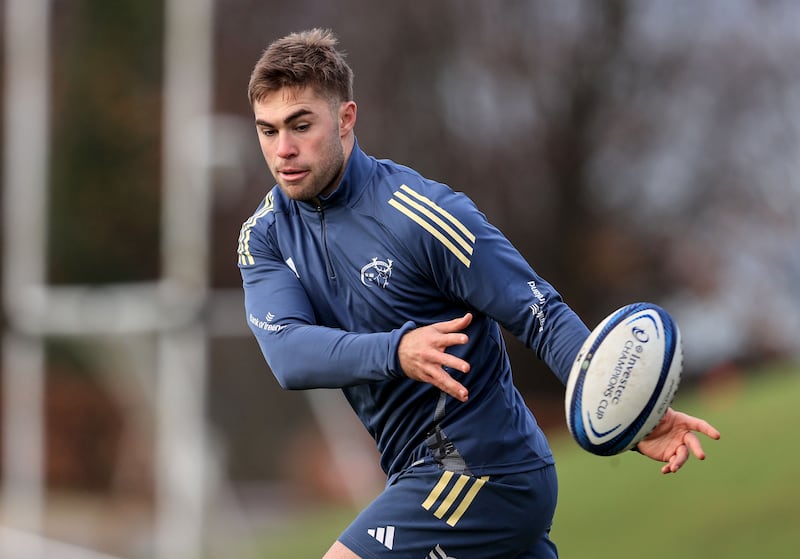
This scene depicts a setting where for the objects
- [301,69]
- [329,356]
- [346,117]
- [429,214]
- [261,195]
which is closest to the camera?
[329,356]

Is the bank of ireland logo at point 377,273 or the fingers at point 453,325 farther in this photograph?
the bank of ireland logo at point 377,273

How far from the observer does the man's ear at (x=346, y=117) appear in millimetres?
4598

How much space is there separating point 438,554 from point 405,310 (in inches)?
31.8

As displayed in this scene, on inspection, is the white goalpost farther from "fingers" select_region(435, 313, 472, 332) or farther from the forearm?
"fingers" select_region(435, 313, 472, 332)

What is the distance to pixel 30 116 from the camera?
14.3 metres

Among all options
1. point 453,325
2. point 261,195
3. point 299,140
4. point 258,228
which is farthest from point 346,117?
point 261,195

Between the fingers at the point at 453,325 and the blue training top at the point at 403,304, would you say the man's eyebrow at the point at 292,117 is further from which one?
the fingers at the point at 453,325

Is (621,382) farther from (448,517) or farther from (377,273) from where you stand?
(377,273)

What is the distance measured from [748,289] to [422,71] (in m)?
5.09

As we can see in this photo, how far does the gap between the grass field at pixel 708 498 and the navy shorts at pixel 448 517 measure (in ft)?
14.2

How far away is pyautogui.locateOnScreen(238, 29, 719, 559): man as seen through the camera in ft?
14.1

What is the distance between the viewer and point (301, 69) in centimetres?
444

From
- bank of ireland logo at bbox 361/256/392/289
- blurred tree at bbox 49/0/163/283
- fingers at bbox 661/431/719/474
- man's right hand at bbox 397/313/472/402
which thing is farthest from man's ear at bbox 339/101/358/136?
blurred tree at bbox 49/0/163/283

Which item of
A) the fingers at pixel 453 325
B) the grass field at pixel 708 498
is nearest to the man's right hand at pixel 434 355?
A: the fingers at pixel 453 325
